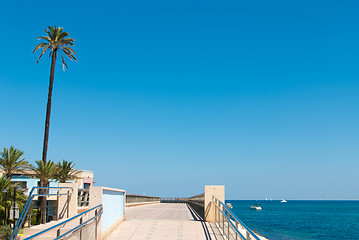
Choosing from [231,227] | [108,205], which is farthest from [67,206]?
[231,227]

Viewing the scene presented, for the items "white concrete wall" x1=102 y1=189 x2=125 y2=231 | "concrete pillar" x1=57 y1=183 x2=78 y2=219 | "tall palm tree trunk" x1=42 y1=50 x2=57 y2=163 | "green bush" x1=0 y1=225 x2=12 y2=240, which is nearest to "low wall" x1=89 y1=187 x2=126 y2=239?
"white concrete wall" x1=102 y1=189 x2=125 y2=231

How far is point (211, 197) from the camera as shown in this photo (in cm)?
1805

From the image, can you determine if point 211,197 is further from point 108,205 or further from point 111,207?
point 108,205

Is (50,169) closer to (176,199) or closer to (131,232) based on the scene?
(131,232)

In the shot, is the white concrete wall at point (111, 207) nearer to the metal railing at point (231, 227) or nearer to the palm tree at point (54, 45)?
the metal railing at point (231, 227)

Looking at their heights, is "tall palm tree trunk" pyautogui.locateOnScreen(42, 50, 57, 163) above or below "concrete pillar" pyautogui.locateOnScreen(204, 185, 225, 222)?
above

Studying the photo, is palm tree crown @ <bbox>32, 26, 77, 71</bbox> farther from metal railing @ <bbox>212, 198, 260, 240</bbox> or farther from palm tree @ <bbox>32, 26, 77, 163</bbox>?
metal railing @ <bbox>212, 198, 260, 240</bbox>

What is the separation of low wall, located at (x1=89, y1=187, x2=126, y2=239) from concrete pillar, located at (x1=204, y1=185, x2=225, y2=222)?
159 inches

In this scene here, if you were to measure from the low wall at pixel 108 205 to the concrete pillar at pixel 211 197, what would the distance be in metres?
4.03

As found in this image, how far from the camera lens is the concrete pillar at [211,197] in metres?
17.9

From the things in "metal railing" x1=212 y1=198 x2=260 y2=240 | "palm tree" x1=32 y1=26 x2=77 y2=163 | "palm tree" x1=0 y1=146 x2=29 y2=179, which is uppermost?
"palm tree" x1=32 y1=26 x2=77 y2=163

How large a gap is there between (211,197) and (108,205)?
228 inches

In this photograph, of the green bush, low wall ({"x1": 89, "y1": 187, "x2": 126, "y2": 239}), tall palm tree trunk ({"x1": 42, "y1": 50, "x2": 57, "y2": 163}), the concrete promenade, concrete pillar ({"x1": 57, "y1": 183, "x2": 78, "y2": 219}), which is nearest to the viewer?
low wall ({"x1": 89, "y1": 187, "x2": 126, "y2": 239})

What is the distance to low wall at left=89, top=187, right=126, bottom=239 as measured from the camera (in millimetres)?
12539
